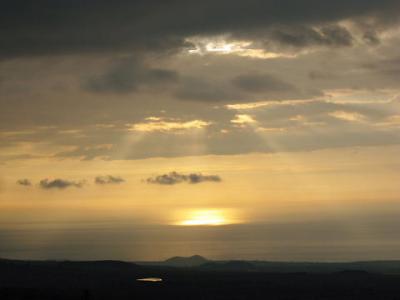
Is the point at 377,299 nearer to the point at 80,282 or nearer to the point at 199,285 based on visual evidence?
the point at 199,285

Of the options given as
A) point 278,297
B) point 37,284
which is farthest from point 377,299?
point 37,284

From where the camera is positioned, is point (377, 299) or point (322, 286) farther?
point (322, 286)

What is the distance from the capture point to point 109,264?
134375 mm

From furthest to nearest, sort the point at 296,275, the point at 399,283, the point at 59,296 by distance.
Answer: the point at 296,275 → the point at 399,283 → the point at 59,296

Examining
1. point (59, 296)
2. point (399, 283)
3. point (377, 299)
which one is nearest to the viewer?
point (59, 296)

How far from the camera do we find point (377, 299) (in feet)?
246

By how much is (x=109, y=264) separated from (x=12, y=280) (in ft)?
151

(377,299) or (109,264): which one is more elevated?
(109,264)

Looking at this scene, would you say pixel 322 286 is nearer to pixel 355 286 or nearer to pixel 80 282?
pixel 355 286

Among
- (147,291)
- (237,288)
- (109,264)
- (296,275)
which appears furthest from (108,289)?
(109,264)

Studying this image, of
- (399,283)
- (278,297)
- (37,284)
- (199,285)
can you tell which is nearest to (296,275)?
(399,283)

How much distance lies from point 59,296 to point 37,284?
59.4 ft

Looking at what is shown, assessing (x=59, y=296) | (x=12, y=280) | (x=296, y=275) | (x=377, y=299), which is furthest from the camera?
(x=296, y=275)

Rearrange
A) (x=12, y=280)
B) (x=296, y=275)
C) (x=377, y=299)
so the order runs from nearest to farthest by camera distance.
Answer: (x=377, y=299) → (x=12, y=280) → (x=296, y=275)
